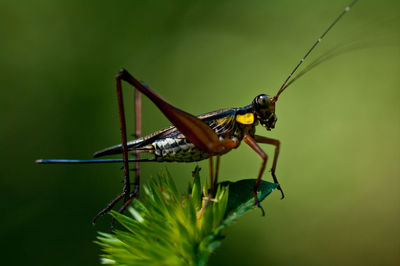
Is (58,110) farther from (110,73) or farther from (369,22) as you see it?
(369,22)

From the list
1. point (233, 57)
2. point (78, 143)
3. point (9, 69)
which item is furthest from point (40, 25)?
point (233, 57)

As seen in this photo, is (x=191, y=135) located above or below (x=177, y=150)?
above

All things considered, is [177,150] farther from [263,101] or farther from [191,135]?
[263,101]

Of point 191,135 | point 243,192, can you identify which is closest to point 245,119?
point 191,135

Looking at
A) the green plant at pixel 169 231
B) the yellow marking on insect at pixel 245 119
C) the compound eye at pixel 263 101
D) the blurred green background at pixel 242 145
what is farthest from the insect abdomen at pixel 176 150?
the blurred green background at pixel 242 145

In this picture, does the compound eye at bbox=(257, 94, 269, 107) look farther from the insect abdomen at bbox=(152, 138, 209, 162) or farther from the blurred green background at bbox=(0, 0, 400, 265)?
the blurred green background at bbox=(0, 0, 400, 265)

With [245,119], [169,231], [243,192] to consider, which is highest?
[245,119]

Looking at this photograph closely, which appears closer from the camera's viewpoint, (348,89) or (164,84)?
(348,89)
